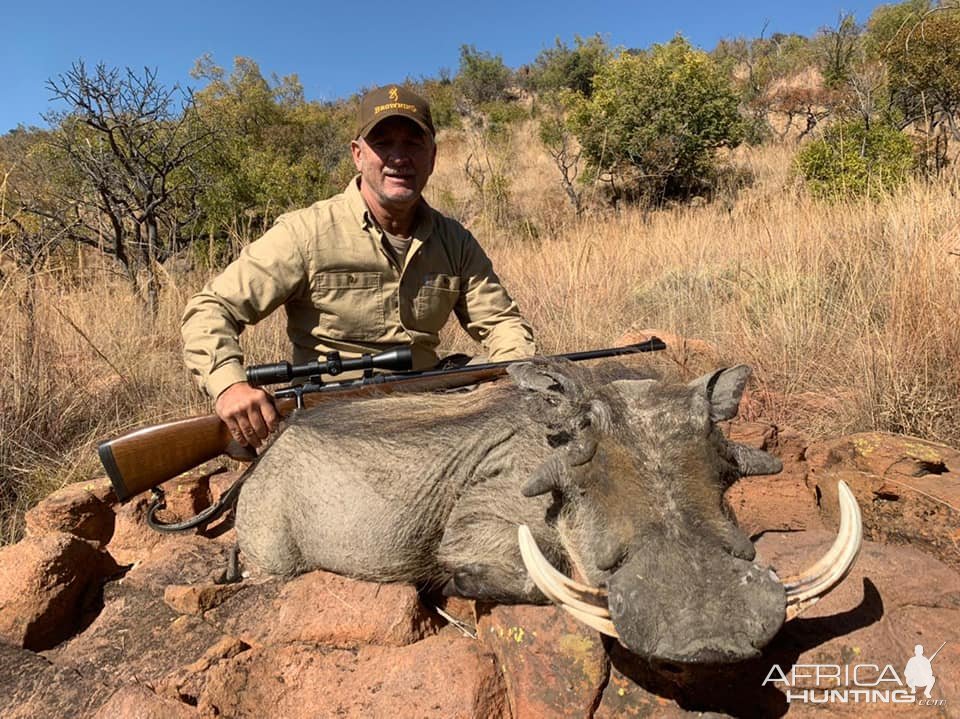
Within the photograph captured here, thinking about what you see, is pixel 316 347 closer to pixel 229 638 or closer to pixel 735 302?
pixel 229 638

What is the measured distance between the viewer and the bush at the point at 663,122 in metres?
10.5

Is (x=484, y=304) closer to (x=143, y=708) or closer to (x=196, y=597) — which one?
(x=196, y=597)

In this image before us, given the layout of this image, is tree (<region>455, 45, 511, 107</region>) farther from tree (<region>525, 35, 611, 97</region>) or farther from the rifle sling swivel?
the rifle sling swivel

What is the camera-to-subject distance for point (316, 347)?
3027 millimetres

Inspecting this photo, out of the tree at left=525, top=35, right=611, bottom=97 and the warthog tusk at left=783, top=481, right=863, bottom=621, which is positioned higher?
the tree at left=525, top=35, right=611, bottom=97

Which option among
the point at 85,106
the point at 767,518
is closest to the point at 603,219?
the point at 85,106

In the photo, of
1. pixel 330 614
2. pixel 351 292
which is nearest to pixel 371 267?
pixel 351 292

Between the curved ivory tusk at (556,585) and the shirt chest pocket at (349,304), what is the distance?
181cm

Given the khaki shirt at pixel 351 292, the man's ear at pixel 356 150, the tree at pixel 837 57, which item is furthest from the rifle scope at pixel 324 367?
the tree at pixel 837 57

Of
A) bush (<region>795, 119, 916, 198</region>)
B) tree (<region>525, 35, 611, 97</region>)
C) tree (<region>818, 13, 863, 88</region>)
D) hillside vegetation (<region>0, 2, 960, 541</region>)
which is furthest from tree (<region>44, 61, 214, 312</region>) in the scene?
tree (<region>525, 35, 611, 97</region>)

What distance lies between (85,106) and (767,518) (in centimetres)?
643

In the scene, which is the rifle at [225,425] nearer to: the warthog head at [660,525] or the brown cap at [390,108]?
the warthog head at [660,525]

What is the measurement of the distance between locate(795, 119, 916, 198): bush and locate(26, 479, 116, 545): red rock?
20.8ft

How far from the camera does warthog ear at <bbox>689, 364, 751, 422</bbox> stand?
152cm
